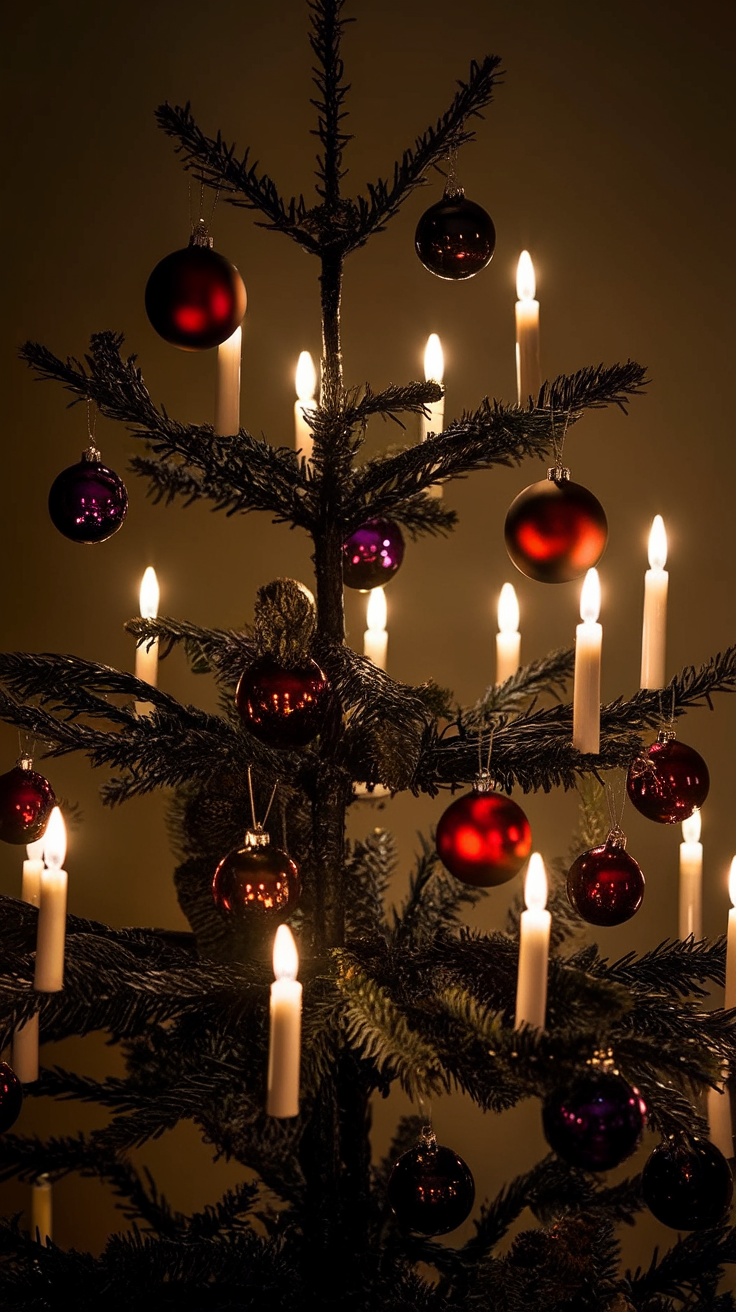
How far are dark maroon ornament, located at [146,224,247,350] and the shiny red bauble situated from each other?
38 cm

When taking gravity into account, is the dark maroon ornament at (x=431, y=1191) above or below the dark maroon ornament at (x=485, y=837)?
below

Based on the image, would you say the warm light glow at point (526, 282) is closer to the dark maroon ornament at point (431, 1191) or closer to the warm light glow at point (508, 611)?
the warm light glow at point (508, 611)

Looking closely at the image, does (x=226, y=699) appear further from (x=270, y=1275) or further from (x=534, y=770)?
(x=270, y=1275)

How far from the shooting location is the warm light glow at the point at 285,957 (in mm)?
701

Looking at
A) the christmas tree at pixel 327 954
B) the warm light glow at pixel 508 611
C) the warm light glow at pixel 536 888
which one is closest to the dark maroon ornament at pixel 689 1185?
the christmas tree at pixel 327 954

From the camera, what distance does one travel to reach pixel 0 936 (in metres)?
0.82

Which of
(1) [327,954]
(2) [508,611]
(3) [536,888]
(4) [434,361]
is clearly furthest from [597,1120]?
(4) [434,361]

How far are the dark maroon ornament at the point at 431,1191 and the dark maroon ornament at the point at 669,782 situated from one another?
11.6 inches

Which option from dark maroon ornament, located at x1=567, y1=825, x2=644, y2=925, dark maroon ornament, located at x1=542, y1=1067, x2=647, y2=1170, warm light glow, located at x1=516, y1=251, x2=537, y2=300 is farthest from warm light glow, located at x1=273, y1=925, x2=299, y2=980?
warm light glow, located at x1=516, y1=251, x2=537, y2=300

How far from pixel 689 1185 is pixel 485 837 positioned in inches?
11.3

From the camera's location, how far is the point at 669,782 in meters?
0.90

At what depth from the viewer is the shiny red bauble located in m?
0.78

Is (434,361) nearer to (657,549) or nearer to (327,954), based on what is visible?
(657,549)

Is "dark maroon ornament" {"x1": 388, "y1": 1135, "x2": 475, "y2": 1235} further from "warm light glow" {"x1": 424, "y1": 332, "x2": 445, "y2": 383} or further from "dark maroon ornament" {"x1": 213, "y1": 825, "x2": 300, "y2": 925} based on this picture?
"warm light glow" {"x1": 424, "y1": 332, "x2": 445, "y2": 383}
